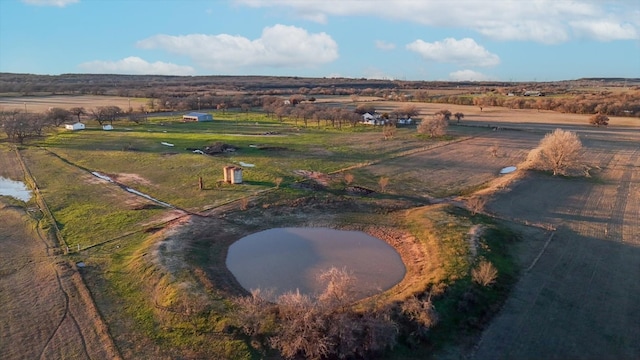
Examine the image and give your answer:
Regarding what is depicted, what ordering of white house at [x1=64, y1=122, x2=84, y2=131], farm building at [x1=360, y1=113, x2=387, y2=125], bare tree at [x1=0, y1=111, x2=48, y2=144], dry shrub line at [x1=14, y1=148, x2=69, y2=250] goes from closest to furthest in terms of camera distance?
dry shrub line at [x1=14, y1=148, x2=69, y2=250], bare tree at [x1=0, y1=111, x2=48, y2=144], white house at [x1=64, y1=122, x2=84, y2=131], farm building at [x1=360, y1=113, x2=387, y2=125]

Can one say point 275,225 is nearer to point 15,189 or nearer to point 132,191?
point 132,191

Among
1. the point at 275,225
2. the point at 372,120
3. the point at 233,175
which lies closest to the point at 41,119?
the point at 233,175

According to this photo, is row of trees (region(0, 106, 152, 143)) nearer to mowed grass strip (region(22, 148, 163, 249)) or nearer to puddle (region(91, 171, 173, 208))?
mowed grass strip (region(22, 148, 163, 249))

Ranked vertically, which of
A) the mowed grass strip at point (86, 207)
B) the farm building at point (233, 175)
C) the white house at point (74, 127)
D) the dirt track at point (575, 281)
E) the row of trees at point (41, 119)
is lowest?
the dirt track at point (575, 281)

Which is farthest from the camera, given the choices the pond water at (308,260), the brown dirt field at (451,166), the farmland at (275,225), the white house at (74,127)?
Answer: the white house at (74,127)

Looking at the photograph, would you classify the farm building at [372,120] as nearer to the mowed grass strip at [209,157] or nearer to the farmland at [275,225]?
the mowed grass strip at [209,157]

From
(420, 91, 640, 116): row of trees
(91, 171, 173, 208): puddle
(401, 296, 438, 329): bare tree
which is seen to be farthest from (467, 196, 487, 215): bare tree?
(420, 91, 640, 116): row of trees

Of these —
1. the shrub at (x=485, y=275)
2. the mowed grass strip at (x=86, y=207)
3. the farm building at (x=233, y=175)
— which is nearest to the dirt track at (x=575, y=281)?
the shrub at (x=485, y=275)
